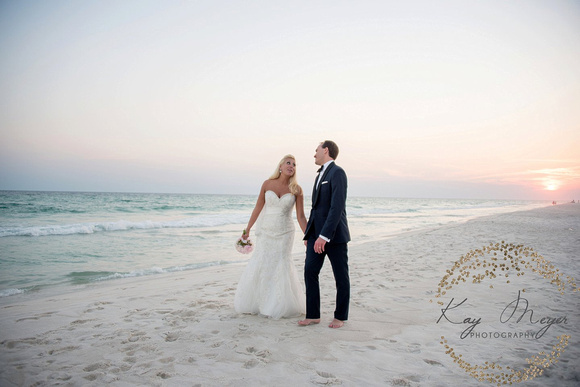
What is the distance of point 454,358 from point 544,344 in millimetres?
1231

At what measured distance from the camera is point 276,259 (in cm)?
450

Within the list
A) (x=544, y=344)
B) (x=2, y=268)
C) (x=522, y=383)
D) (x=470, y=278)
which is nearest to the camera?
(x=522, y=383)

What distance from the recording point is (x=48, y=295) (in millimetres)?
6129

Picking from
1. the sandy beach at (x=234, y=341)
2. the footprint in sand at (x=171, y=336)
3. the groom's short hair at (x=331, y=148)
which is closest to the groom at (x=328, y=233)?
the groom's short hair at (x=331, y=148)

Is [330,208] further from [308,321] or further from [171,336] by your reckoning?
[171,336]

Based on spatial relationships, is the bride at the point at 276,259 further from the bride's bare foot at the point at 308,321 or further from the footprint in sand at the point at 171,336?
the footprint in sand at the point at 171,336

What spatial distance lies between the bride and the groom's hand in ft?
2.17

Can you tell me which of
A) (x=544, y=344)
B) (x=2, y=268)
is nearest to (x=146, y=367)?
(x=544, y=344)

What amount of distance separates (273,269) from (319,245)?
3.17 feet

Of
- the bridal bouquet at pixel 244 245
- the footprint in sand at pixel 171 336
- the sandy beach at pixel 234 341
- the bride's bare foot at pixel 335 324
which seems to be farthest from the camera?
the bridal bouquet at pixel 244 245

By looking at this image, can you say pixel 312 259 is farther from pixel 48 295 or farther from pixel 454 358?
pixel 48 295

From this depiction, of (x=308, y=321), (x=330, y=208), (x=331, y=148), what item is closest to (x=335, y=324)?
(x=308, y=321)

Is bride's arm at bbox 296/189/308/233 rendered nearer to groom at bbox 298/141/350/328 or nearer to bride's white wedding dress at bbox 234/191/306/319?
bride's white wedding dress at bbox 234/191/306/319

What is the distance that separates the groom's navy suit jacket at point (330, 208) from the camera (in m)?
3.81
